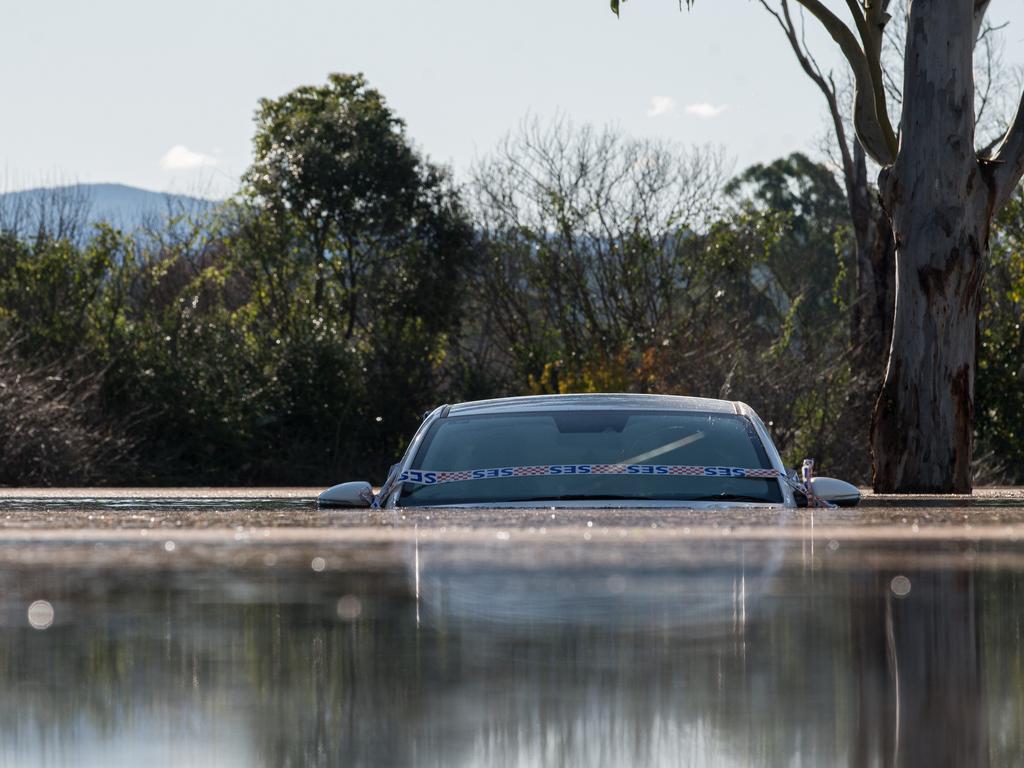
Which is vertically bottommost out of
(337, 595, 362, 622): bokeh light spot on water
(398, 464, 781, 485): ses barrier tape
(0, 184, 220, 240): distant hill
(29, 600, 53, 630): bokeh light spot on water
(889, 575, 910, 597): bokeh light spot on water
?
(398, 464, 781, 485): ses barrier tape

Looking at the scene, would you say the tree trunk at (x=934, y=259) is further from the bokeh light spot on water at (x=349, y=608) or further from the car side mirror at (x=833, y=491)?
the bokeh light spot on water at (x=349, y=608)

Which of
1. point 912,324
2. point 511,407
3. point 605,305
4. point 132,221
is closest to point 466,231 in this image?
point 605,305

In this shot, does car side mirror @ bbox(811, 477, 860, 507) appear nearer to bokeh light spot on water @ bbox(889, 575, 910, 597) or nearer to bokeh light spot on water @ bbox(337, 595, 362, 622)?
bokeh light spot on water @ bbox(889, 575, 910, 597)

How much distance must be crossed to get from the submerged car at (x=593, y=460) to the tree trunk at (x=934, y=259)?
5.18 metres

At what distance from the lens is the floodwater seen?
113cm

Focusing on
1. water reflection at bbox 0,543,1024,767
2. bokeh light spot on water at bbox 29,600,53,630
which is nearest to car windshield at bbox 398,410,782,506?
water reflection at bbox 0,543,1024,767

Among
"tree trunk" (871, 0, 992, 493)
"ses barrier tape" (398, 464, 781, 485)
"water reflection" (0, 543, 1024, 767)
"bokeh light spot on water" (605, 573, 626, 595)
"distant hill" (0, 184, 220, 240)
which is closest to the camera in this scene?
"water reflection" (0, 543, 1024, 767)

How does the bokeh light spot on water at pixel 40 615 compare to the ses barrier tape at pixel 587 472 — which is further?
the ses barrier tape at pixel 587 472

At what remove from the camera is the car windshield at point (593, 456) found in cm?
554

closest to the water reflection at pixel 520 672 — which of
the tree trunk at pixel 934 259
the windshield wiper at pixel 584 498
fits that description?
the windshield wiper at pixel 584 498

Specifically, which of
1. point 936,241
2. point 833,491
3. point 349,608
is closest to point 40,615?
point 349,608

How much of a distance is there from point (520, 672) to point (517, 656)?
7cm

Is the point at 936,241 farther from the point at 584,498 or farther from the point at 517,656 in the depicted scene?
the point at 517,656

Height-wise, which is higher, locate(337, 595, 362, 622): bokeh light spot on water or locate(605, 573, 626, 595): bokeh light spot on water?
locate(605, 573, 626, 595): bokeh light spot on water
